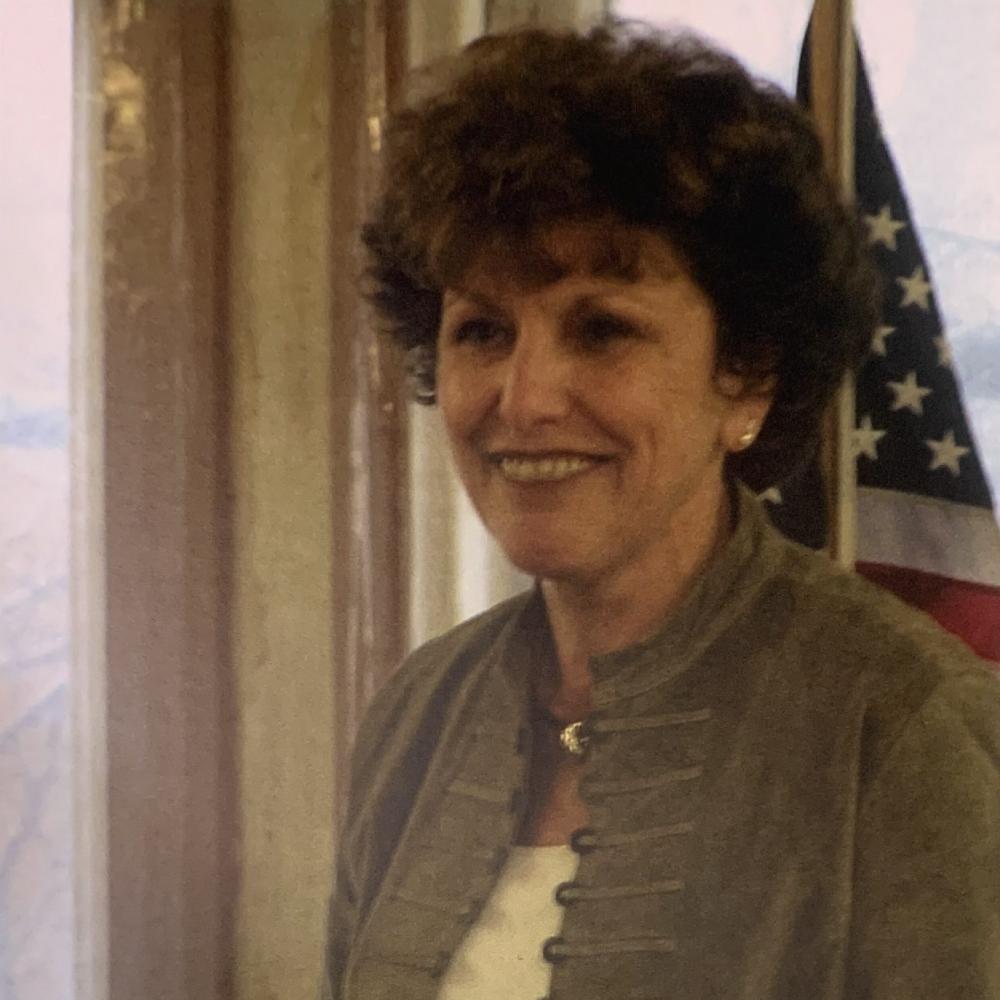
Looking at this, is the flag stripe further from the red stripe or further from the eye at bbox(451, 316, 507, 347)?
the eye at bbox(451, 316, 507, 347)

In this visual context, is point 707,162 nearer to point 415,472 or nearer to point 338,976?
point 415,472

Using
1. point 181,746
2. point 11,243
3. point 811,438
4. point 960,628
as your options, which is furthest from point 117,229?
point 960,628

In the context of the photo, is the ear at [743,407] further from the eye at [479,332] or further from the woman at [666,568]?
the eye at [479,332]

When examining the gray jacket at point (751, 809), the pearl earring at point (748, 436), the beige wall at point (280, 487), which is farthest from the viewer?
the beige wall at point (280, 487)

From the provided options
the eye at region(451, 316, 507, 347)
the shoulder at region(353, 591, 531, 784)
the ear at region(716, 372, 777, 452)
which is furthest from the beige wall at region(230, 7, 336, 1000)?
the ear at region(716, 372, 777, 452)

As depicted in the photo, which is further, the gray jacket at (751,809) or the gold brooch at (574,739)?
the gold brooch at (574,739)

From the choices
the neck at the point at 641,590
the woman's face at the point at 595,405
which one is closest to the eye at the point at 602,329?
the woman's face at the point at 595,405

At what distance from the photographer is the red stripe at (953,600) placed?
651mm

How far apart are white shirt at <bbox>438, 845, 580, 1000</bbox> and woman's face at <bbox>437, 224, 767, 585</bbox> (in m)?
0.17

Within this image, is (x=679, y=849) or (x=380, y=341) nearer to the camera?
(x=679, y=849)

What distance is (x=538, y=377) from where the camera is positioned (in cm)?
66

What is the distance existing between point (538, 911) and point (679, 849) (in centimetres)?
10

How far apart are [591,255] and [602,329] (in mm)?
43

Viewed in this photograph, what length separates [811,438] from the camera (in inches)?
27.9
